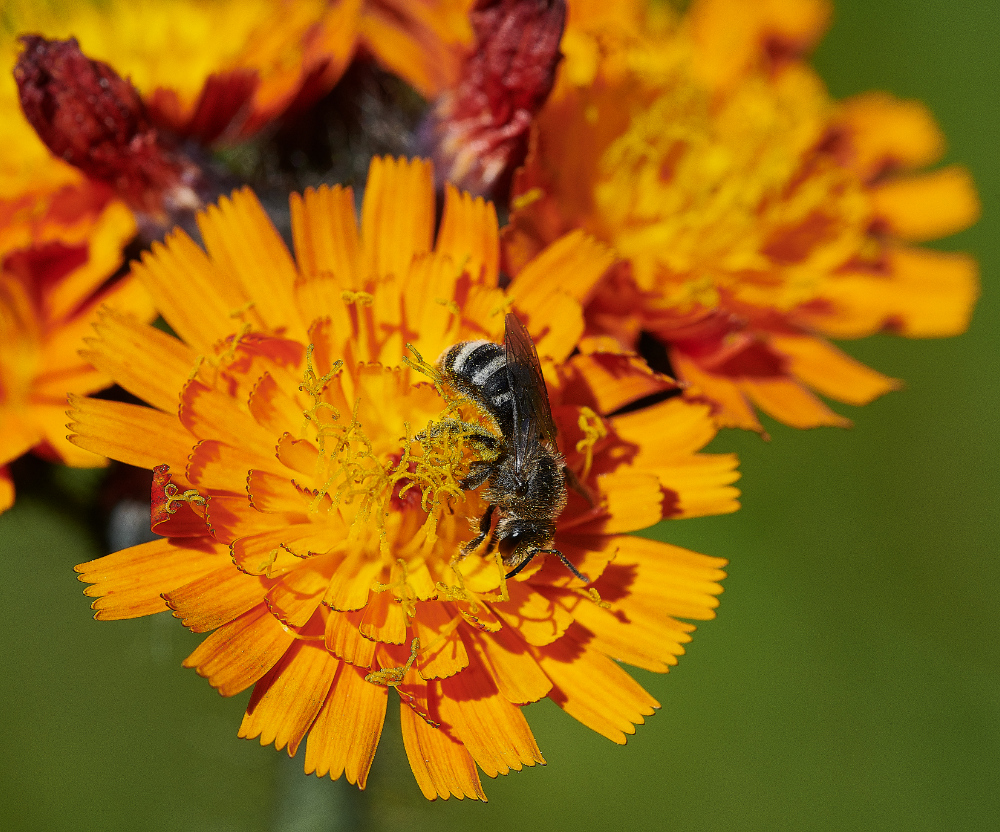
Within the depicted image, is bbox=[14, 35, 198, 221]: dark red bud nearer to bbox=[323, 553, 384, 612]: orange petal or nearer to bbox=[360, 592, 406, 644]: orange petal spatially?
bbox=[323, 553, 384, 612]: orange petal

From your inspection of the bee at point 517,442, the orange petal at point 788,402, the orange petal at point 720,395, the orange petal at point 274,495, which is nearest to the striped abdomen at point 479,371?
the bee at point 517,442

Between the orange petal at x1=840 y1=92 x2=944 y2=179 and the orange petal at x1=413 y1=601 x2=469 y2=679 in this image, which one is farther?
the orange petal at x1=840 y1=92 x2=944 y2=179

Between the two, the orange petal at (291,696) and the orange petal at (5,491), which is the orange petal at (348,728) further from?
the orange petal at (5,491)

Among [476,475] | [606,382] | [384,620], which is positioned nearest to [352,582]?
[384,620]

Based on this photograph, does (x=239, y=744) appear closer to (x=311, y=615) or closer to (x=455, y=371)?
(x=311, y=615)

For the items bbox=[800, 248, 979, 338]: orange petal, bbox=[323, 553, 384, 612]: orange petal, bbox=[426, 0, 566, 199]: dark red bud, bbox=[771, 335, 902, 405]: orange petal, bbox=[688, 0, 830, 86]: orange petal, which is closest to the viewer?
bbox=[323, 553, 384, 612]: orange petal

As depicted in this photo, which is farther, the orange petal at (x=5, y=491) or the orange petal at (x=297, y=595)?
the orange petal at (x=5, y=491)

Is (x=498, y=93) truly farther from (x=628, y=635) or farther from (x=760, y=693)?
(x=760, y=693)

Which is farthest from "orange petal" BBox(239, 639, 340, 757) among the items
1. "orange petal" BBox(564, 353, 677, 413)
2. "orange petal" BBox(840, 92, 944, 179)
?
"orange petal" BBox(840, 92, 944, 179)
